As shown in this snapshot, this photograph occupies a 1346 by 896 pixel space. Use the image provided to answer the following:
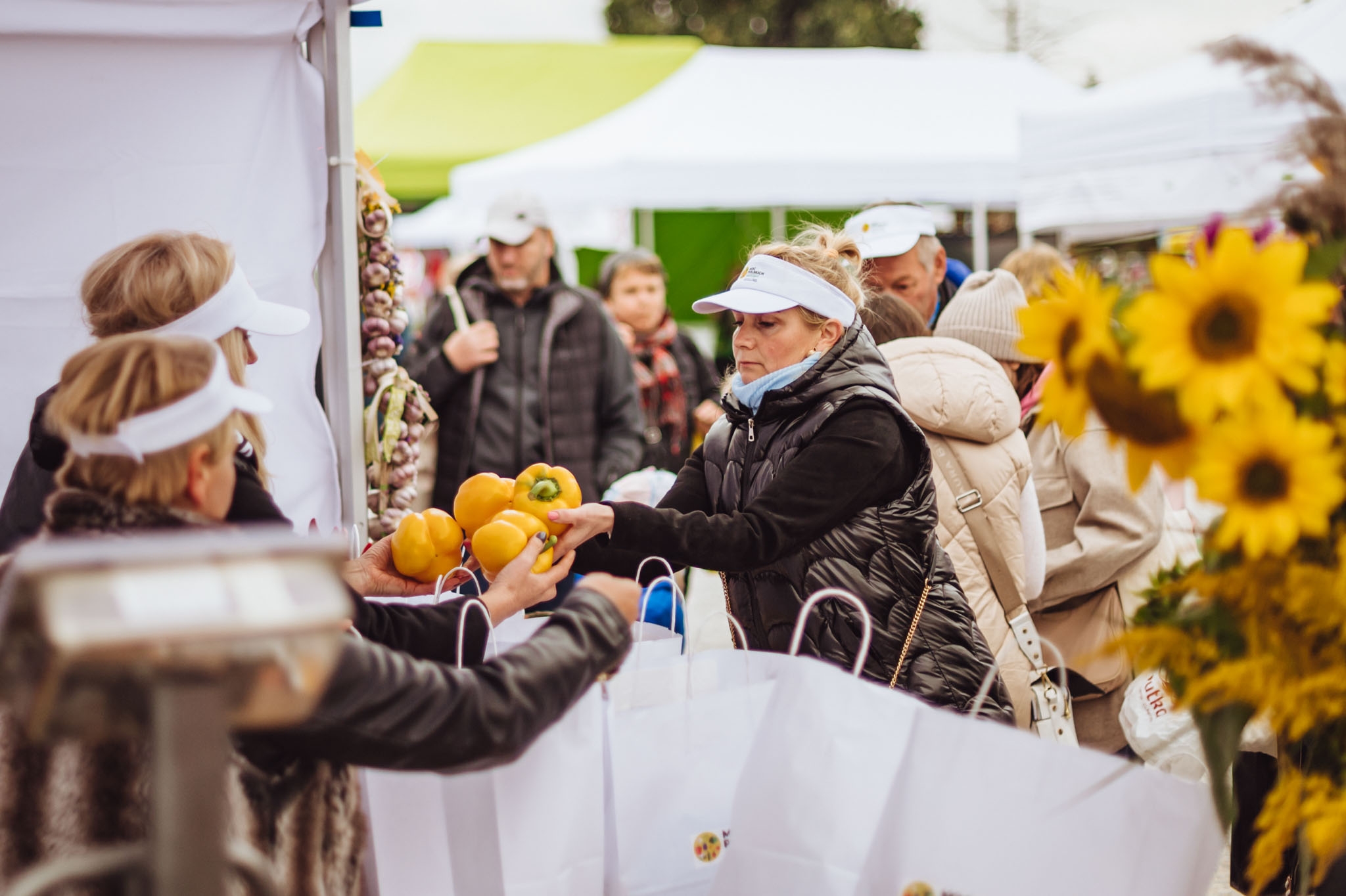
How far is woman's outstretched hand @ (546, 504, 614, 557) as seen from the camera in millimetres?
2623

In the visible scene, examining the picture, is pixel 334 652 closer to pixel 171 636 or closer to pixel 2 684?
pixel 171 636

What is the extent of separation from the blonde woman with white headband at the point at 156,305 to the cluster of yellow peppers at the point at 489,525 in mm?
574

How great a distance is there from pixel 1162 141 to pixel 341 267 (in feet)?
14.8

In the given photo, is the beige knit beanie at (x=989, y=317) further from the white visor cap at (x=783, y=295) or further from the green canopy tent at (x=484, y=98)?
the green canopy tent at (x=484, y=98)

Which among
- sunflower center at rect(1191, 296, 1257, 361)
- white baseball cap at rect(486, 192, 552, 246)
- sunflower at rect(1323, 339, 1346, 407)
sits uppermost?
white baseball cap at rect(486, 192, 552, 246)

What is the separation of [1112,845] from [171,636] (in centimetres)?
141

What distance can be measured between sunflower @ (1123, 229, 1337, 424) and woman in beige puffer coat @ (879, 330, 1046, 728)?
5.46 ft

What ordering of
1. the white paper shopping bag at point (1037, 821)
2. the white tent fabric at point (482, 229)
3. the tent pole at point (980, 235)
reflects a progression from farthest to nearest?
the white tent fabric at point (482, 229), the tent pole at point (980, 235), the white paper shopping bag at point (1037, 821)

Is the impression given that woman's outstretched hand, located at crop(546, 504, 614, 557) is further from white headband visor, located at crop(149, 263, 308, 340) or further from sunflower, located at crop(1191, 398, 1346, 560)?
sunflower, located at crop(1191, 398, 1346, 560)

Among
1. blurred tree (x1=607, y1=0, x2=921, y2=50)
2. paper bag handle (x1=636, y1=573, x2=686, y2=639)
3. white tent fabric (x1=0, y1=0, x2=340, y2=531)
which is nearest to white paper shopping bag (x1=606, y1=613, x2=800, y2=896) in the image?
paper bag handle (x1=636, y1=573, x2=686, y2=639)

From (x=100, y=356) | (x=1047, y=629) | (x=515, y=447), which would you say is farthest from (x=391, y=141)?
(x=100, y=356)

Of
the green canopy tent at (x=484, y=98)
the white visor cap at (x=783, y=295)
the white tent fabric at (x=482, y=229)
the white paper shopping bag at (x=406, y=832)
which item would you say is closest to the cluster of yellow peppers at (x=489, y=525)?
the white visor cap at (x=783, y=295)

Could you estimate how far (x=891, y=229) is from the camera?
425 centimetres

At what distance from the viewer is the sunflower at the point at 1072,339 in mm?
1460
